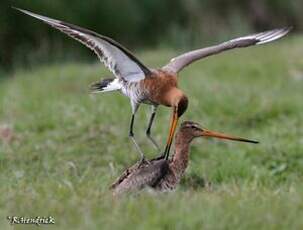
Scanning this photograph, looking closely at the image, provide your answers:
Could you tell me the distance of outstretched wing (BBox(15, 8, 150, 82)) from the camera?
6727 mm

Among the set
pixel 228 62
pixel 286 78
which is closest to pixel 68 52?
pixel 228 62

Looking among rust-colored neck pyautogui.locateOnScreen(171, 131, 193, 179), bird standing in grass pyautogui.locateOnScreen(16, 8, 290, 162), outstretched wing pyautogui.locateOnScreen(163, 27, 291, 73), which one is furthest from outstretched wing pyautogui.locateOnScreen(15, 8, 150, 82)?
rust-colored neck pyautogui.locateOnScreen(171, 131, 193, 179)

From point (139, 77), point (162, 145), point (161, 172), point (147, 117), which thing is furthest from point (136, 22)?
point (161, 172)

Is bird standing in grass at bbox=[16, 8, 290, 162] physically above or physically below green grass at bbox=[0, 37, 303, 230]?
above

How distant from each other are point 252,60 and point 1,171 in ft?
23.5

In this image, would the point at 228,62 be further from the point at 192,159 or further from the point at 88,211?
the point at 88,211

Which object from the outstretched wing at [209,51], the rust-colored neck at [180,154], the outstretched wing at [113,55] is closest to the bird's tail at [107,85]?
the outstretched wing at [113,55]

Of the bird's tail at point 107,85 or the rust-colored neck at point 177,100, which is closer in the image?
the rust-colored neck at point 177,100

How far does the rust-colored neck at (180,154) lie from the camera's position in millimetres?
6719

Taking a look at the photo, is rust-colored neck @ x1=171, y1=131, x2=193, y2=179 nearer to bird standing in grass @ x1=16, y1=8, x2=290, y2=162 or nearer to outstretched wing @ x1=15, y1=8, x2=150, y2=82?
bird standing in grass @ x1=16, y1=8, x2=290, y2=162

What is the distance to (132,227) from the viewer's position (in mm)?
5281

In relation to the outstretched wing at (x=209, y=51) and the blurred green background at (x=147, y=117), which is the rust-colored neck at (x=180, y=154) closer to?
the blurred green background at (x=147, y=117)

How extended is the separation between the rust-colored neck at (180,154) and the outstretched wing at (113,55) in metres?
0.58

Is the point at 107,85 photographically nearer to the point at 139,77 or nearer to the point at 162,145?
the point at 139,77
